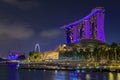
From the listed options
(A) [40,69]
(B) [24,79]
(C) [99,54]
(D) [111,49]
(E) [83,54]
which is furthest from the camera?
(E) [83,54]

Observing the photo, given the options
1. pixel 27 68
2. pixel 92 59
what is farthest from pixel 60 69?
pixel 92 59

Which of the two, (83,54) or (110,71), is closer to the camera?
(110,71)

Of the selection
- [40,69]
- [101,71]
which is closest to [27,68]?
[40,69]

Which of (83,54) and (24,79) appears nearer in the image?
(24,79)

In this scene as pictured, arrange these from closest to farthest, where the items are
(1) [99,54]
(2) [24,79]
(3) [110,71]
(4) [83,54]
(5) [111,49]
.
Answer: (2) [24,79] < (3) [110,71] < (5) [111,49] < (1) [99,54] < (4) [83,54]

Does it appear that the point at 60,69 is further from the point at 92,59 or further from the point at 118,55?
the point at 92,59

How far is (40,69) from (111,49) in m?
29.9

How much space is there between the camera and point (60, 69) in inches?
5187

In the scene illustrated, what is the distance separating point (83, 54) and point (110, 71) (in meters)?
71.3

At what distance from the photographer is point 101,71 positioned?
384 ft

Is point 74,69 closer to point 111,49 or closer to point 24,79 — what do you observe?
point 111,49

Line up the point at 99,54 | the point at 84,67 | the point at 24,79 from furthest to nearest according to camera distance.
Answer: the point at 99,54 → the point at 84,67 → the point at 24,79

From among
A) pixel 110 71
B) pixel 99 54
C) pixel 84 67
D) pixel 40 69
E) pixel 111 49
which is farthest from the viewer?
pixel 99 54

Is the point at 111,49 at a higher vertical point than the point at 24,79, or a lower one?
higher
